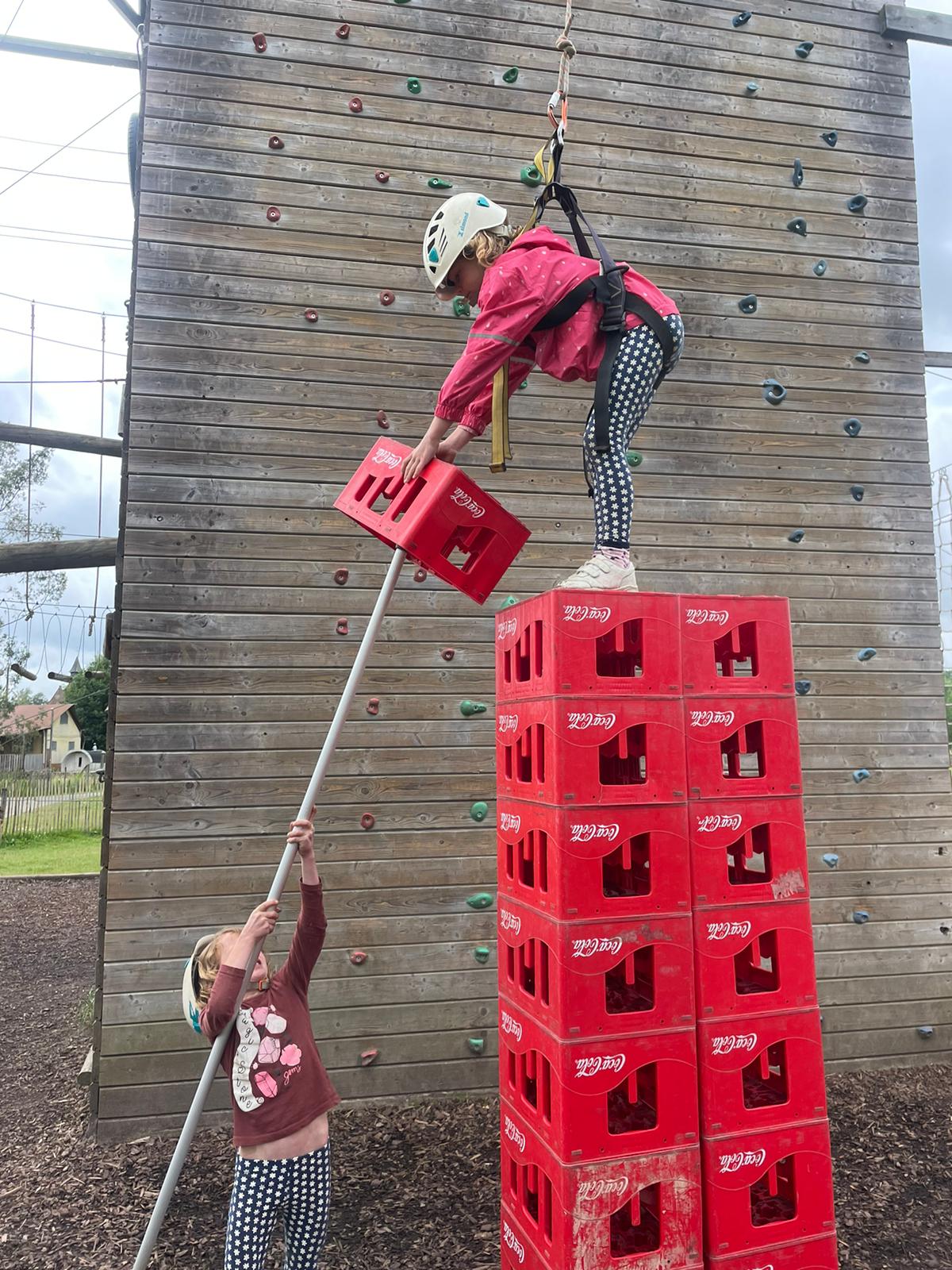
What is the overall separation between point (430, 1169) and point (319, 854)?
1.49 meters

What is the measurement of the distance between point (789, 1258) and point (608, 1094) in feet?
2.04

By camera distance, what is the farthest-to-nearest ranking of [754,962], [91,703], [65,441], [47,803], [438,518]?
[91,703], [47,803], [65,441], [438,518], [754,962]

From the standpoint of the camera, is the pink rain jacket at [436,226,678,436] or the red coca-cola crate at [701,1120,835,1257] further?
the pink rain jacket at [436,226,678,436]

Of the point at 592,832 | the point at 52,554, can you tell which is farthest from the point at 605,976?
the point at 52,554

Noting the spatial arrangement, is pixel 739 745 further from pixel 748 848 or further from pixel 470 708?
pixel 470 708

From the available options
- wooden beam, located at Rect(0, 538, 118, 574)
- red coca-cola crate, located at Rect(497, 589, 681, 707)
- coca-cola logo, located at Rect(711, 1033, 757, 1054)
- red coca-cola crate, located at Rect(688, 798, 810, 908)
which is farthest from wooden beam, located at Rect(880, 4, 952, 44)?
wooden beam, located at Rect(0, 538, 118, 574)

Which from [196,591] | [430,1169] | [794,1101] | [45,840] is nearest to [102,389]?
[45,840]

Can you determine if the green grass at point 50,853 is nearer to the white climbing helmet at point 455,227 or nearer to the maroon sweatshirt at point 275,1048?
the maroon sweatshirt at point 275,1048

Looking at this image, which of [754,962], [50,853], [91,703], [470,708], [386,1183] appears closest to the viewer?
[754,962]

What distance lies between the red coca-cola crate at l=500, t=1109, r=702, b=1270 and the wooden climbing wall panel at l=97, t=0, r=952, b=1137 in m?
2.29

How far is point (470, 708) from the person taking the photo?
4645mm

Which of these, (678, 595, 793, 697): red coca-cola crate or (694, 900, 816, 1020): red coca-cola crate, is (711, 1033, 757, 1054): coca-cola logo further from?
(678, 595, 793, 697): red coca-cola crate

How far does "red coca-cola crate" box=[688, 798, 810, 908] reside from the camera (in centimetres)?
237

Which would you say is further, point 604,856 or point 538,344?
point 538,344
